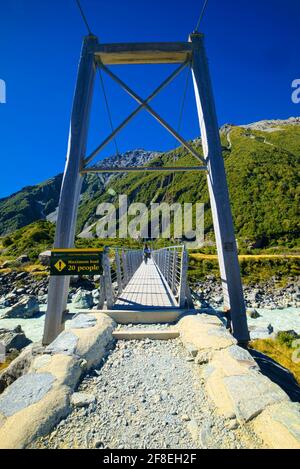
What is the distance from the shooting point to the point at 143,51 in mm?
5648

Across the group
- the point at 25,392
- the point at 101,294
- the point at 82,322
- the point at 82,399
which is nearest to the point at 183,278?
the point at 101,294

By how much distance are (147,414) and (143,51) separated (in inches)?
253

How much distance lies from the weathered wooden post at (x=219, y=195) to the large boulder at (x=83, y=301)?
11595mm

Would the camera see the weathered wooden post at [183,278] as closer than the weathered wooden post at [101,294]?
Yes

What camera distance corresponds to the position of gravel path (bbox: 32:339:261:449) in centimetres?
190

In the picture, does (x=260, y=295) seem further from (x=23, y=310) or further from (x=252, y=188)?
(x=252, y=188)

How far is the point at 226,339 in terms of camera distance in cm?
335

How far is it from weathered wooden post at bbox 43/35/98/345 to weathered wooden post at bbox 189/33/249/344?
2.23 metres

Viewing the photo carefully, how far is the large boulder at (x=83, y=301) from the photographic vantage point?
14851 millimetres

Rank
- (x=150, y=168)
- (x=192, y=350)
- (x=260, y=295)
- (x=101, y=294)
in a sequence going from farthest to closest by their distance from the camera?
(x=260, y=295)
(x=150, y=168)
(x=101, y=294)
(x=192, y=350)

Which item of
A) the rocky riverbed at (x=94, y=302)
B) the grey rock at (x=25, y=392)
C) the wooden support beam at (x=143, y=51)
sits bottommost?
the rocky riverbed at (x=94, y=302)

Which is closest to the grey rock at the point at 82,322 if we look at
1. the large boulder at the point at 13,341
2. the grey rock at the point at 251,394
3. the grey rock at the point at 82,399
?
the grey rock at the point at 82,399

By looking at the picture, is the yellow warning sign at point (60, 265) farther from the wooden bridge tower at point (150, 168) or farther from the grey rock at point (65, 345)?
the grey rock at point (65, 345)
